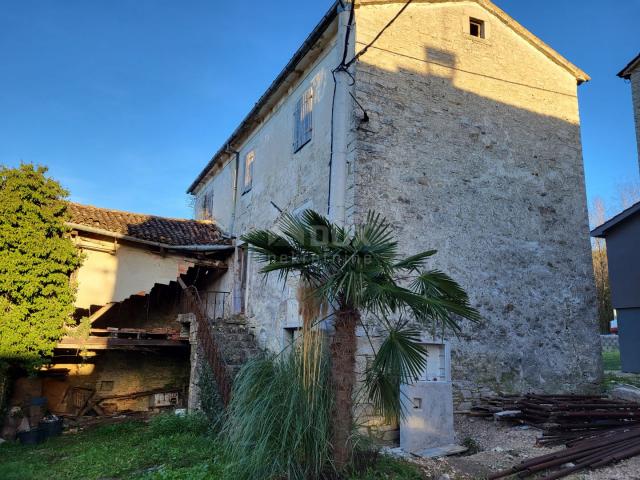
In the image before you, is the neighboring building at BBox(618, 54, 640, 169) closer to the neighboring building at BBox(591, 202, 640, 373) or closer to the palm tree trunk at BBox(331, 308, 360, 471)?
the neighboring building at BBox(591, 202, 640, 373)

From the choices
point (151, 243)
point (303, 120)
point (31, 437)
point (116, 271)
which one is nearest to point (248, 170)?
point (151, 243)

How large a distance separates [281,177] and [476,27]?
4999mm

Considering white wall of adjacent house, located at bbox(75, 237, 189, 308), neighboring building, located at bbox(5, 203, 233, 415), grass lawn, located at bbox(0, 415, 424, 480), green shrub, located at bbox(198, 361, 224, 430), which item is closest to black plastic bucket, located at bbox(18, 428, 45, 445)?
grass lawn, located at bbox(0, 415, 424, 480)

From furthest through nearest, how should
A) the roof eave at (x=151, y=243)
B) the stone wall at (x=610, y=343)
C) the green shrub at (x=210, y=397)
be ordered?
1. the stone wall at (x=610, y=343)
2. the roof eave at (x=151, y=243)
3. the green shrub at (x=210, y=397)

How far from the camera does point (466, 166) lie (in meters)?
8.42

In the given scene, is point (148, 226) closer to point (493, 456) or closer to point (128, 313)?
point (128, 313)

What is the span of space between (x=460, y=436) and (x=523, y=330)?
2.39 m

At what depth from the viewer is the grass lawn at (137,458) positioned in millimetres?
5203

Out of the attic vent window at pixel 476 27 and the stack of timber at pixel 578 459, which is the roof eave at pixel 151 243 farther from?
the stack of timber at pixel 578 459

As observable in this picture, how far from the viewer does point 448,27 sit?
8.92 meters

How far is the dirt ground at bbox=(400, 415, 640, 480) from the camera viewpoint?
4707mm

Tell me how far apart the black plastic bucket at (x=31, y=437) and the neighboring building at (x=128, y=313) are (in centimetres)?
98

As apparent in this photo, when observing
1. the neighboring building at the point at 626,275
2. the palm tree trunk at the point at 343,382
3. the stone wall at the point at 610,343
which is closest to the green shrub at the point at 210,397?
the palm tree trunk at the point at 343,382

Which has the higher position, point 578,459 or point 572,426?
point 572,426
